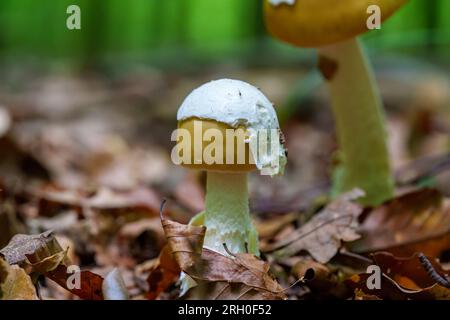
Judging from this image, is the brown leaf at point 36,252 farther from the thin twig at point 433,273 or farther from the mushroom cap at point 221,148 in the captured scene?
the thin twig at point 433,273

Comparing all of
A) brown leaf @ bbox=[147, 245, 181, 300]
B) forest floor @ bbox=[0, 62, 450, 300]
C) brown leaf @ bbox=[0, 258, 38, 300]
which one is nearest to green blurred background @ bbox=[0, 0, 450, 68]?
forest floor @ bbox=[0, 62, 450, 300]

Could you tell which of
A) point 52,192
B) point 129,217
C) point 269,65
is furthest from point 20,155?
point 269,65

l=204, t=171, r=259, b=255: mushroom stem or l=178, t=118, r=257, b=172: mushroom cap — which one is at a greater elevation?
l=178, t=118, r=257, b=172: mushroom cap

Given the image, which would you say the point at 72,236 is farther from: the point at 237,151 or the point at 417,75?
the point at 417,75

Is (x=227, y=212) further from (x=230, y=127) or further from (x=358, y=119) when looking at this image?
(x=358, y=119)

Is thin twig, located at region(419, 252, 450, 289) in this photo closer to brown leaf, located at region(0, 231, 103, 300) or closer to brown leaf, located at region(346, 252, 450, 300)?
brown leaf, located at region(346, 252, 450, 300)

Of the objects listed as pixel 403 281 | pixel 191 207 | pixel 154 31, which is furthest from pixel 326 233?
pixel 154 31
